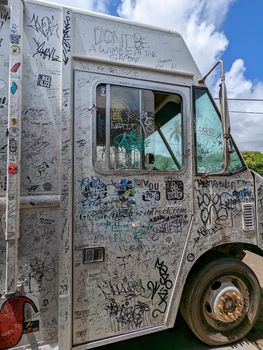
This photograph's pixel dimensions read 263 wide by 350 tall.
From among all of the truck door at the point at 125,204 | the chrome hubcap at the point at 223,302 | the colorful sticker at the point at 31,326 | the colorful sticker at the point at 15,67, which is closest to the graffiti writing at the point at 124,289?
the truck door at the point at 125,204

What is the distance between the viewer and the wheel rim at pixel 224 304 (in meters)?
2.58

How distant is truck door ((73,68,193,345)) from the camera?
83.1 inches

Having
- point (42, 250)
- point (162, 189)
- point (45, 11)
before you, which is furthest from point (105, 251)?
point (45, 11)

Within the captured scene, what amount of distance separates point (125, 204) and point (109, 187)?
20 centimetres

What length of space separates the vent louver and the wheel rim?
572 mm

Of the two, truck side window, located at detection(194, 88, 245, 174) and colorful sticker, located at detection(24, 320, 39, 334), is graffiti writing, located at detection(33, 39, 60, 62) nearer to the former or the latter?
truck side window, located at detection(194, 88, 245, 174)

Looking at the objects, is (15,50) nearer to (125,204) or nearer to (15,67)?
(15,67)

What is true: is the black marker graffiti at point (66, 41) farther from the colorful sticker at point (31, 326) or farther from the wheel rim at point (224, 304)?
the wheel rim at point (224, 304)

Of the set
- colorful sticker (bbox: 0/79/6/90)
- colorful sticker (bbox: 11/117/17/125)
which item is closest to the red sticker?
colorful sticker (bbox: 11/117/17/125)

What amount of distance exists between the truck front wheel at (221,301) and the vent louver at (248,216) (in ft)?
1.26

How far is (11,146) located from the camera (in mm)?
1790

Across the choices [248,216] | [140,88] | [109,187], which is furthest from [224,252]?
[140,88]

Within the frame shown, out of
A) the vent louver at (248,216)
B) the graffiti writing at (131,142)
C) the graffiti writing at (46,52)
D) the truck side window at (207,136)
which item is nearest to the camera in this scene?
the graffiti writing at (46,52)

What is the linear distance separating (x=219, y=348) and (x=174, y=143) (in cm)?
219
